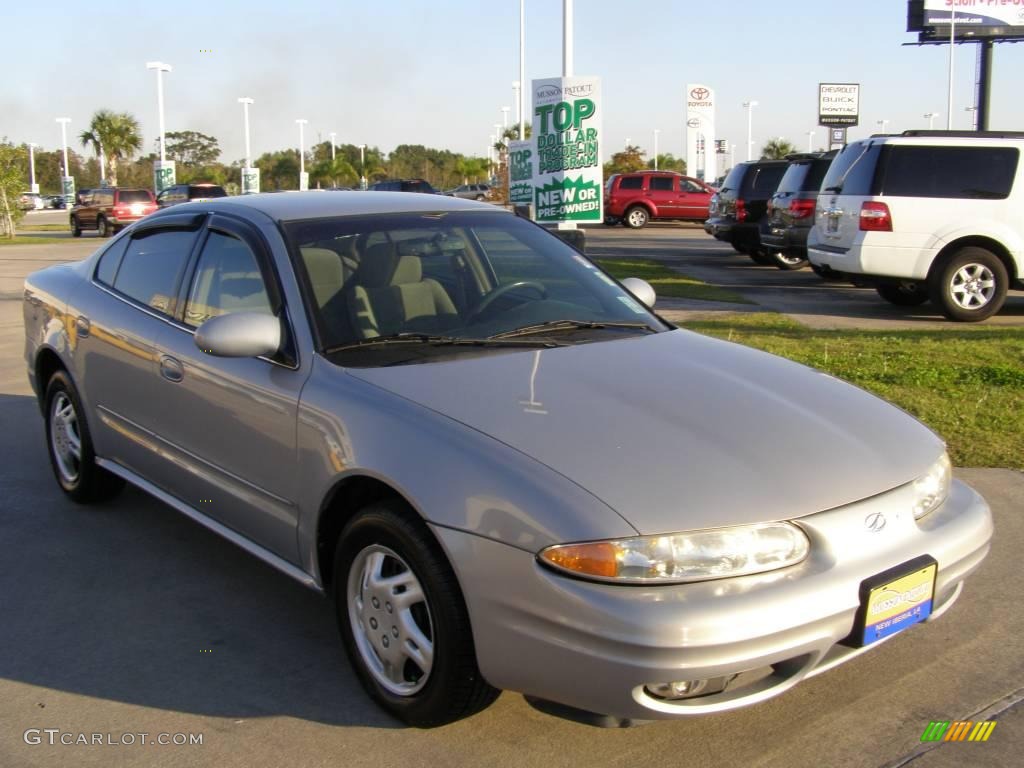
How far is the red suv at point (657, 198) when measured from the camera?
3319cm

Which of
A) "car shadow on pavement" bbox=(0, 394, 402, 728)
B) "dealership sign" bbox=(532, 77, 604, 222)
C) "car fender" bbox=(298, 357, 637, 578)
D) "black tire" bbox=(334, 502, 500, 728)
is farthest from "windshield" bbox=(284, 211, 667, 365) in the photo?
"dealership sign" bbox=(532, 77, 604, 222)

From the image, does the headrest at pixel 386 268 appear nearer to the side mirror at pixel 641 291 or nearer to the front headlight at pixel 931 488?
the side mirror at pixel 641 291

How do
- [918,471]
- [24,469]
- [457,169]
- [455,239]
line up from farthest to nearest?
[457,169] < [24,469] < [455,239] < [918,471]

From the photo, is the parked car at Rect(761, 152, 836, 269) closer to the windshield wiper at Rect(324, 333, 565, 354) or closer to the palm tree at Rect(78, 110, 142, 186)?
the windshield wiper at Rect(324, 333, 565, 354)

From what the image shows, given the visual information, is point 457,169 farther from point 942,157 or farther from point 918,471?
point 918,471

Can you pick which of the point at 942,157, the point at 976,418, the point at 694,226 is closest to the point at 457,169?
the point at 694,226

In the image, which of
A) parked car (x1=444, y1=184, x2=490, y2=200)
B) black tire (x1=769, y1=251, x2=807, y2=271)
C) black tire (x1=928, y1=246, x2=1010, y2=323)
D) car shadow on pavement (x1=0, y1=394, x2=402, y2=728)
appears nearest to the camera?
car shadow on pavement (x1=0, y1=394, x2=402, y2=728)

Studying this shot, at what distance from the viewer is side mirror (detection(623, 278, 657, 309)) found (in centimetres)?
471

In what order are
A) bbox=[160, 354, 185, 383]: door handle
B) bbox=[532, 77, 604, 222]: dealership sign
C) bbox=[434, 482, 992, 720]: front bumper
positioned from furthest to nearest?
bbox=[532, 77, 604, 222]: dealership sign, bbox=[160, 354, 185, 383]: door handle, bbox=[434, 482, 992, 720]: front bumper

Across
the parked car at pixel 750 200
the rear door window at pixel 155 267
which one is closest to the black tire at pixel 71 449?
the rear door window at pixel 155 267

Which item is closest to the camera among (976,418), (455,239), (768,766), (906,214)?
(768,766)

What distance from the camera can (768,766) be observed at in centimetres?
306

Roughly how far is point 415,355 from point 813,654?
1.66 m

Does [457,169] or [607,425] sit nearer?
[607,425]
